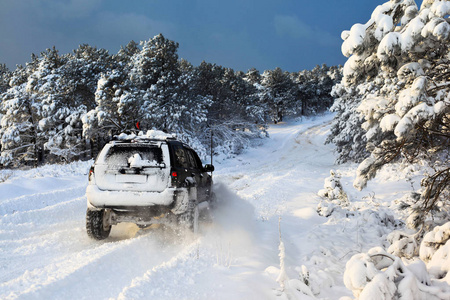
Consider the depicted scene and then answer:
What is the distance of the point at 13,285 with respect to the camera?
3588mm

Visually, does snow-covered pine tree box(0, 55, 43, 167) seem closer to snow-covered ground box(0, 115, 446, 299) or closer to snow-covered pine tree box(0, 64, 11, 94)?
snow-covered ground box(0, 115, 446, 299)

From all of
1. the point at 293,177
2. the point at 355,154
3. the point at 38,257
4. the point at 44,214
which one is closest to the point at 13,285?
the point at 38,257

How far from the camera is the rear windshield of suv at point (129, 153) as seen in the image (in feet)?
17.8

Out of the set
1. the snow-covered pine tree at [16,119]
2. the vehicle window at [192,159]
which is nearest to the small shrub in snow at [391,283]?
→ the vehicle window at [192,159]

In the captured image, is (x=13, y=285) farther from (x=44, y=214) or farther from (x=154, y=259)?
(x=44, y=214)

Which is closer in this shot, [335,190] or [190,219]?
[190,219]

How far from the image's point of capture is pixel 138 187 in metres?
5.27

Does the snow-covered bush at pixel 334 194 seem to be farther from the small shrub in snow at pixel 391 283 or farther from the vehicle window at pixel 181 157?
the small shrub in snow at pixel 391 283

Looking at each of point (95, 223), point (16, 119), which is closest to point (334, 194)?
point (95, 223)

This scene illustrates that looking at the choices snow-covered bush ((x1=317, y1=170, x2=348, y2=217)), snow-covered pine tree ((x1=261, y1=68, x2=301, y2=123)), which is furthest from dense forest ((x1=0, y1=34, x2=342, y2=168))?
snow-covered pine tree ((x1=261, y1=68, x2=301, y2=123))

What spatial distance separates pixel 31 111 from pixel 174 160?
90.1 feet

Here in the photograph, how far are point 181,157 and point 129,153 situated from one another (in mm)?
1092

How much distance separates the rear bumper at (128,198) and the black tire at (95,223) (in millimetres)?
359

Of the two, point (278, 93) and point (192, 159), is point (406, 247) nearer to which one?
point (192, 159)
